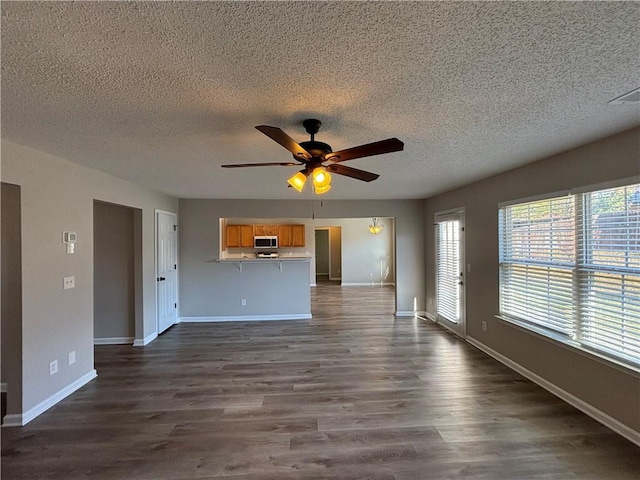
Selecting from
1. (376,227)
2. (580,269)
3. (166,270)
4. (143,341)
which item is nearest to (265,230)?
(376,227)

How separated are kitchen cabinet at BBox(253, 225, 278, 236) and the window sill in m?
6.22

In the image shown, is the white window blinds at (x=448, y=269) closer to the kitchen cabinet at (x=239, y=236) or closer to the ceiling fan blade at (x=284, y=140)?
the ceiling fan blade at (x=284, y=140)

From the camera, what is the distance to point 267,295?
571 cm

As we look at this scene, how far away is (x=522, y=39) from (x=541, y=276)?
267cm

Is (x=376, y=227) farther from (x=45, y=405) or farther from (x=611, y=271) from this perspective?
(x=45, y=405)

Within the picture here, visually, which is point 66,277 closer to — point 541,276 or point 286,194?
point 286,194

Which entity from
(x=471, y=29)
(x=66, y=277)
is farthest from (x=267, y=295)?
(x=471, y=29)

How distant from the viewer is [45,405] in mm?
2656

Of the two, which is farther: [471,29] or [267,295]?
[267,295]

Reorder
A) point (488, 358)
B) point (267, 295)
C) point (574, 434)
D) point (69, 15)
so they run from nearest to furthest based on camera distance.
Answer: point (69, 15)
point (574, 434)
point (488, 358)
point (267, 295)

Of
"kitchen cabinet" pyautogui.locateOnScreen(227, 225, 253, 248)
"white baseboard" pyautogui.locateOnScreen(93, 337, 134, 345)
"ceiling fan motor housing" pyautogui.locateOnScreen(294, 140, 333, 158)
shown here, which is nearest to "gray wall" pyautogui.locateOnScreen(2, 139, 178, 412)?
"white baseboard" pyautogui.locateOnScreen(93, 337, 134, 345)

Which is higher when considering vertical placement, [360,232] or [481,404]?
[360,232]

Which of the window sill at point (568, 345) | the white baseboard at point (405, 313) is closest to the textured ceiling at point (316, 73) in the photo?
the window sill at point (568, 345)

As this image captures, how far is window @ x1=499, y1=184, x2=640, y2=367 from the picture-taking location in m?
2.24
